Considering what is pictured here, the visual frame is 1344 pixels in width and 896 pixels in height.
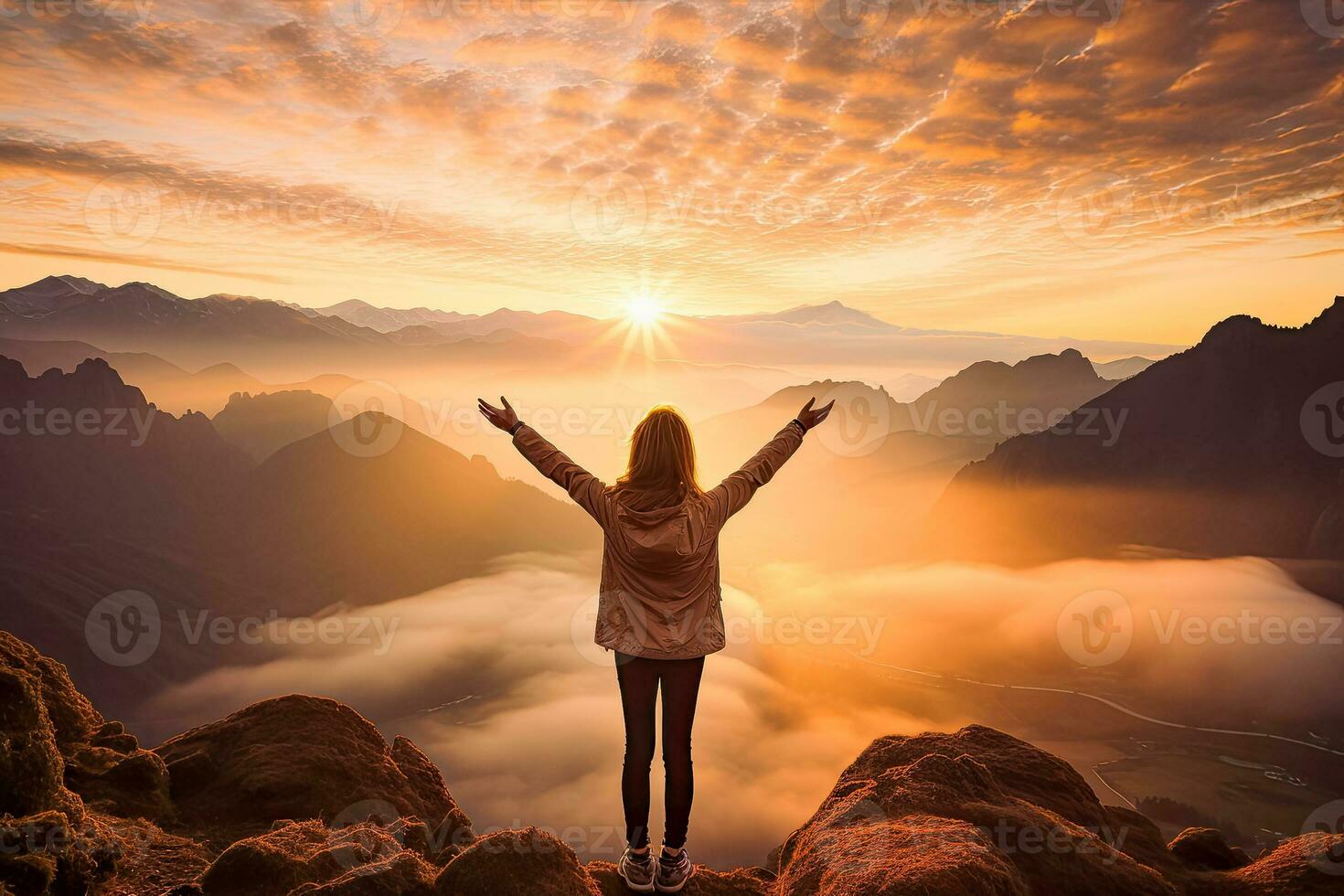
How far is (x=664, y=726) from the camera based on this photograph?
21.6 ft

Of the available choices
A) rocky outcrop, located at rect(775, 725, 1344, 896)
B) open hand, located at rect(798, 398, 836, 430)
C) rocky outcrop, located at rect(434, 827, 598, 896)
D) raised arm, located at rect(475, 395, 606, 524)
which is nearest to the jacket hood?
raised arm, located at rect(475, 395, 606, 524)

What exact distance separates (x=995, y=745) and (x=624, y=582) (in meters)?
9.33

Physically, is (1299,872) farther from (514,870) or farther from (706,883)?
(514,870)

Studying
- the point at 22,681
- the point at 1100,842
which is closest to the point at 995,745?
the point at 1100,842

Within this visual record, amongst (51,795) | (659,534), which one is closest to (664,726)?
(659,534)

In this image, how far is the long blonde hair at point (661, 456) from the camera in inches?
249

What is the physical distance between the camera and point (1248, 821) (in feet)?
591

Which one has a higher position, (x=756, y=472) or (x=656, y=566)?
(x=756, y=472)

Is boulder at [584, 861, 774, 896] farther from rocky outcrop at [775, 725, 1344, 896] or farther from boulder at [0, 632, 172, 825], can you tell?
boulder at [0, 632, 172, 825]

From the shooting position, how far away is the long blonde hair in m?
6.31

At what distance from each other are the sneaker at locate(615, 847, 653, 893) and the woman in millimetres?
500

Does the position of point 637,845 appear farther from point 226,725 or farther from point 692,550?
point 226,725

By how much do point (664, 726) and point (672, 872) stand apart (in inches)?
70.1

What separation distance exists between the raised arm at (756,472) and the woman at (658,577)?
2cm
